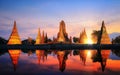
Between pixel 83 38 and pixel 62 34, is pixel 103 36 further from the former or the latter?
pixel 83 38

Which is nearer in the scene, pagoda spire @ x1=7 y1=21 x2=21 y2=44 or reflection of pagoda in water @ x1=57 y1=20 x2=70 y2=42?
pagoda spire @ x1=7 y1=21 x2=21 y2=44

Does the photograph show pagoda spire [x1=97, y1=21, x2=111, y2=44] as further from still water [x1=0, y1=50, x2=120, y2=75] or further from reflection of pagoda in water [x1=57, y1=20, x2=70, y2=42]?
still water [x1=0, y1=50, x2=120, y2=75]

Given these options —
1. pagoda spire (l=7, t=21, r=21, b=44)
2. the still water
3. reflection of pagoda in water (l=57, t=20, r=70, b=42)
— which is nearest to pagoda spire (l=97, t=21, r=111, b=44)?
reflection of pagoda in water (l=57, t=20, r=70, b=42)

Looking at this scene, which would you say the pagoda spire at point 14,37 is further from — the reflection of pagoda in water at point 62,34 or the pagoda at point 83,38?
the pagoda at point 83,38

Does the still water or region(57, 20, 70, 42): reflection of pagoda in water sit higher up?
region(57, 20, 70, 42): reflection of pagoda in water

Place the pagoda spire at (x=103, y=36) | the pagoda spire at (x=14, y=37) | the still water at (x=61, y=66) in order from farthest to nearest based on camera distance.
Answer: the pagoda spire at (x=14, y=37)
the pagoda spire at (x=103, y=36)
the still water at (x=61, y=66)

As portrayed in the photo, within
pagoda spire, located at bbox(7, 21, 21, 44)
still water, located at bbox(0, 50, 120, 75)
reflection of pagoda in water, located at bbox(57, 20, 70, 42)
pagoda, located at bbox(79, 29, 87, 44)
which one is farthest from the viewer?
pagoda, located at bbox(79, 29, 87, 44)

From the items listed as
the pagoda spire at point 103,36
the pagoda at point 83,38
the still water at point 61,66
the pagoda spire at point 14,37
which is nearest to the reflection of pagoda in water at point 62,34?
the pagoda at point 83,38

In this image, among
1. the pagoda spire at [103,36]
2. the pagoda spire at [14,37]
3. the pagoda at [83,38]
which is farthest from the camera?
the pagoda at [83,38]

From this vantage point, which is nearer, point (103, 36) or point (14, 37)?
point (103, 36)

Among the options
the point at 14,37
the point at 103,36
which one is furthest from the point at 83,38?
the point at 14,37

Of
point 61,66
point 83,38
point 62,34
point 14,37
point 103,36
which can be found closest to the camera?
point 61,66

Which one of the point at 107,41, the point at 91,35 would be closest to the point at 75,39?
the point at 91,35

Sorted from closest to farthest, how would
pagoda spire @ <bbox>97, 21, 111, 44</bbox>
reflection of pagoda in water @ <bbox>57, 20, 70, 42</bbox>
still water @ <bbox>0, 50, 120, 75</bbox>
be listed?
still water @ <bbox>0, 50, 120, 75</bbox> → pagoda spire @ <bbox>97, 21, 111, 44</bbox> → reflection of pagoda in water @ <bbox>57, 20, 70, 42</bbox>
